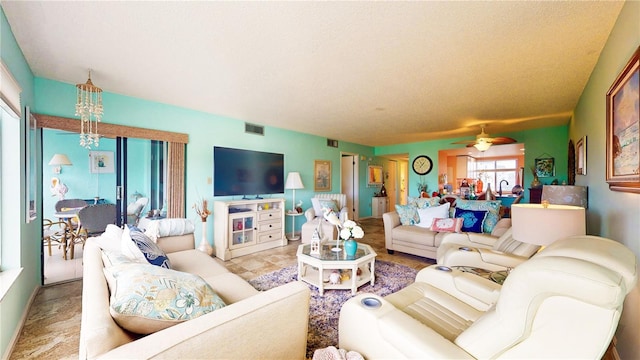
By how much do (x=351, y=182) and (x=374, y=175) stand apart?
3.16 ft

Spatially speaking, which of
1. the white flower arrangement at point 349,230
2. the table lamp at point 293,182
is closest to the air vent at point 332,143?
the table lamp at point 293,182

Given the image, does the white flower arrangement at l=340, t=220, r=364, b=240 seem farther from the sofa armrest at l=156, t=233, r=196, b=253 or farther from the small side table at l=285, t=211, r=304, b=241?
the small side table at l=285, t=211, r=304, b=241

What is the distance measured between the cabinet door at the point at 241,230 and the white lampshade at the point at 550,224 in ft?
11.5

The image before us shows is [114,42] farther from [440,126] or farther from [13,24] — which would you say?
[440,126]

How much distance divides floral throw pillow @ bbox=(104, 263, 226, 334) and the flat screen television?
2886 mm

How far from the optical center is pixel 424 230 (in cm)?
360

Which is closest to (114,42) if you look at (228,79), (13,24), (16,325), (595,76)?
(13,24)

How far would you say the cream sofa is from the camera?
0.74 metres

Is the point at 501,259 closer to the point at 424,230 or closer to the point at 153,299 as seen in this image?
the point at 424,230

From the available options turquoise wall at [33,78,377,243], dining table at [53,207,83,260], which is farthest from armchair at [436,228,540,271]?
dining table at [53,207,83,260]

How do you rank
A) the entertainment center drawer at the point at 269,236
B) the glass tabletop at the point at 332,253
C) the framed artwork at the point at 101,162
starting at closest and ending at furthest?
the glass tabletop at the point at 332,253 < the framed artwork at the point at 101,162 < the entertainment center drawer at the point at 269,236

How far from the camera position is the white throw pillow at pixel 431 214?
3641 millimetres

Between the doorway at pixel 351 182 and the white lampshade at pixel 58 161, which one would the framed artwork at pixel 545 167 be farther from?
the white lampshade at pixel 58 161

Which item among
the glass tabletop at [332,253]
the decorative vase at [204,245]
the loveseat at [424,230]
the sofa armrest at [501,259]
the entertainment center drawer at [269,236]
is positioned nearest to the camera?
the sofa armrest at [501,259]
